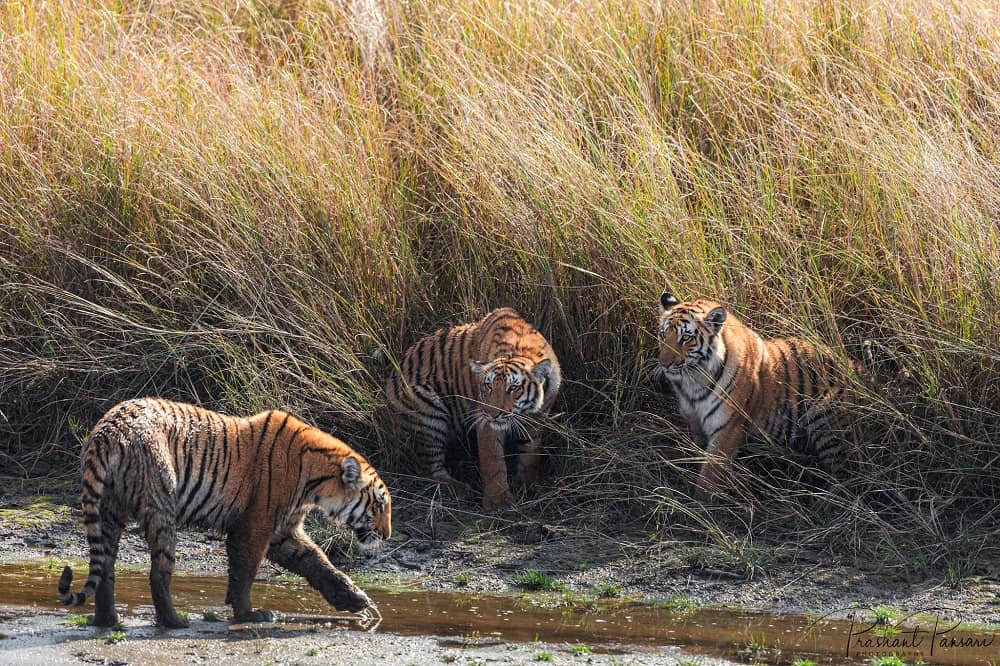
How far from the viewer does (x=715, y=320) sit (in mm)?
6203

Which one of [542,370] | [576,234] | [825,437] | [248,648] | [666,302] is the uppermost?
[576,234]

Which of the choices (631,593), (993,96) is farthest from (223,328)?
(993,96)

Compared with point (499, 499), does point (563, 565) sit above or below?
below

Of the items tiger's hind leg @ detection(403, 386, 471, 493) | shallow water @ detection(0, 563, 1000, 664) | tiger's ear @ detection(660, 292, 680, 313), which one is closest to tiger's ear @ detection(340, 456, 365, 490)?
shallow water @ detection(0, 563, 1000, 664)

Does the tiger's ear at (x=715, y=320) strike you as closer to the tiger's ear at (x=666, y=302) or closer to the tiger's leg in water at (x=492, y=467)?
the tiger's ear at (x=666, y=302)

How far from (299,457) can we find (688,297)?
212 cm

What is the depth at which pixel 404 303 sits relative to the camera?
705 centimetres

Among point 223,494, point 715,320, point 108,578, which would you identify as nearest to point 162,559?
point 108,578

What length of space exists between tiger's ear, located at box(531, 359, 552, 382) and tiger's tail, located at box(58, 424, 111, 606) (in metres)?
2.12

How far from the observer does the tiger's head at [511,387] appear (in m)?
6.41

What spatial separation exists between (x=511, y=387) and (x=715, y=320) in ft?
3.20

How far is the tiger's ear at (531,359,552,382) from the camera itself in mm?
6406
